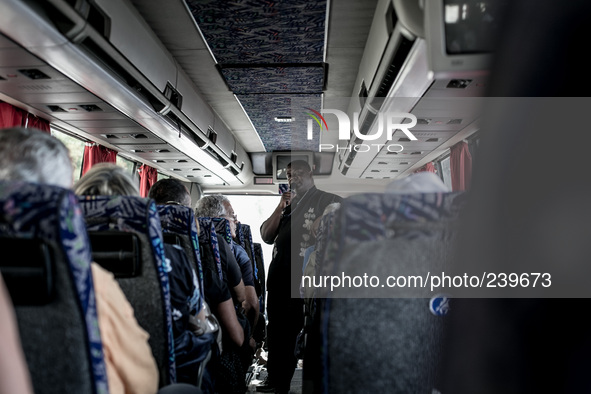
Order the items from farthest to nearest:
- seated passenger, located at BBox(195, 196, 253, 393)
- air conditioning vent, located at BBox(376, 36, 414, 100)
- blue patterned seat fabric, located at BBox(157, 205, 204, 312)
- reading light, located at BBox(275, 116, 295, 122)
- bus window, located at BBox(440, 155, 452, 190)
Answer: bus window, located at BBox(440, 155, 452, 190) → reading light, located at BBox(275, 116, 295, 122) → air conditioning vent, located at BBox(376, 36, 414, 100) → seated passenger, located at BBox(195, 196, 253, 393) → blue patterned seat fabric, located at BBox(157, 205, 204, 312)

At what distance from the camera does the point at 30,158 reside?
107cm

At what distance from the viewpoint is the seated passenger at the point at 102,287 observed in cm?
106

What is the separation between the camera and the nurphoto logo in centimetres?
489

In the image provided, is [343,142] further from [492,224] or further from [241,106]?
[492,224]

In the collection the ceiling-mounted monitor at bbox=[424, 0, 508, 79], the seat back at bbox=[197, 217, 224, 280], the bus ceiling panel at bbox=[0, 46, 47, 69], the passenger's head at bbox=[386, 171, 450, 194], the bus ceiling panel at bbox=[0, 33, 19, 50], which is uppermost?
the bus ceiling panel at bbox=[0, 46, 47, 69]

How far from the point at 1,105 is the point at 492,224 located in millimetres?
5701

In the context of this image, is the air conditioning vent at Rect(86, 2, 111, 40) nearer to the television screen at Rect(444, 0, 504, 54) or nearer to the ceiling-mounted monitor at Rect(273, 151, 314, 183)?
the television screen at Rect(444, 0, 504, 54)

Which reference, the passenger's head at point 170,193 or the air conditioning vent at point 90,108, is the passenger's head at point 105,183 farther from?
the air conditioning vent at point 90,108

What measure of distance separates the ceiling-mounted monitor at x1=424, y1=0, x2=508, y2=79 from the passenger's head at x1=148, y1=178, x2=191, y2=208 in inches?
66.5

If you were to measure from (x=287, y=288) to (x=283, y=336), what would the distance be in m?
0.44

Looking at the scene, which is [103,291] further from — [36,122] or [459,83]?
[36,122]

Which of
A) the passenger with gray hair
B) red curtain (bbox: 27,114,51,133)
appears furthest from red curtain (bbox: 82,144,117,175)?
the passenger with gray hair

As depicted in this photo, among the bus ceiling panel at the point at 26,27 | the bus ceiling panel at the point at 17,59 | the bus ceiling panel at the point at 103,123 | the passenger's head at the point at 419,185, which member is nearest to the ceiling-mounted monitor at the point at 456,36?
the passenger's head at the point at 419,185

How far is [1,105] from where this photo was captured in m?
4.79
